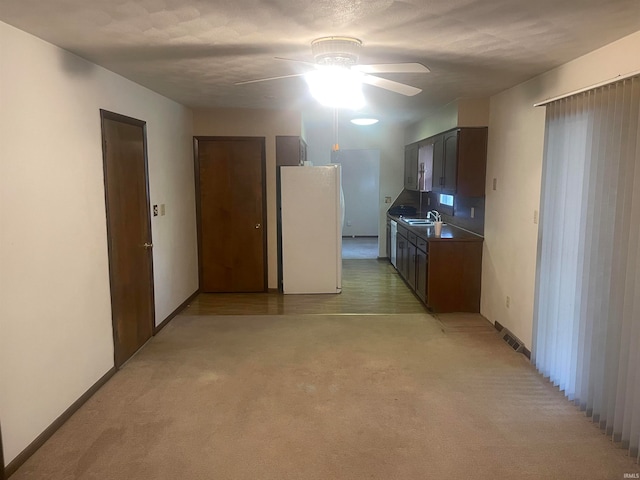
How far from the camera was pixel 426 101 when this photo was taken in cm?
516

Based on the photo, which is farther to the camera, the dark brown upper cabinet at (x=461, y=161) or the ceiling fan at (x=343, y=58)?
the dark brown upper cabinet at (x=461, y=161)

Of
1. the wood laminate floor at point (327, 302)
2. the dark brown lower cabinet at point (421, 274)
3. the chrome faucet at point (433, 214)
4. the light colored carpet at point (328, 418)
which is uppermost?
the chrome faucet at point (433, 214)

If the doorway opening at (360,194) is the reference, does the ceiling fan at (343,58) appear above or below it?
above

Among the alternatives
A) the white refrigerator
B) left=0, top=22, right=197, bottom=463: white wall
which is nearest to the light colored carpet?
left=0, top=22, right=197, bottom=463: white wall

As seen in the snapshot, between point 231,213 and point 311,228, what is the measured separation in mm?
1041

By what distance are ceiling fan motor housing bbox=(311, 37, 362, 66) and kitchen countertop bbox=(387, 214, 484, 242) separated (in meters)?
2.67

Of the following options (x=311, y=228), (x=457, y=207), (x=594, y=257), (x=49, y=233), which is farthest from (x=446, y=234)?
(x=49, y=233)

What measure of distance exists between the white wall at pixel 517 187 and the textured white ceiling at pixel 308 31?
0.15 m

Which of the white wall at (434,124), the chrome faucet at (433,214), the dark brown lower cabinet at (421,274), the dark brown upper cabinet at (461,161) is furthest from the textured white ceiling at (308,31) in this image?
the chrome faucet at (433,214)

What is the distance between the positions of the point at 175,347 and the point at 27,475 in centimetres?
179

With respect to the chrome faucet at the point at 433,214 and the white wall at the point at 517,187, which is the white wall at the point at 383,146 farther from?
the white wall at the point at 517,187

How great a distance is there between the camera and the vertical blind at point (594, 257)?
8.31 ft

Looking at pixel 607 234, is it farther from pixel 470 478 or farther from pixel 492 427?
pixel 470 478

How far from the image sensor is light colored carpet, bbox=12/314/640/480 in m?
2.44
